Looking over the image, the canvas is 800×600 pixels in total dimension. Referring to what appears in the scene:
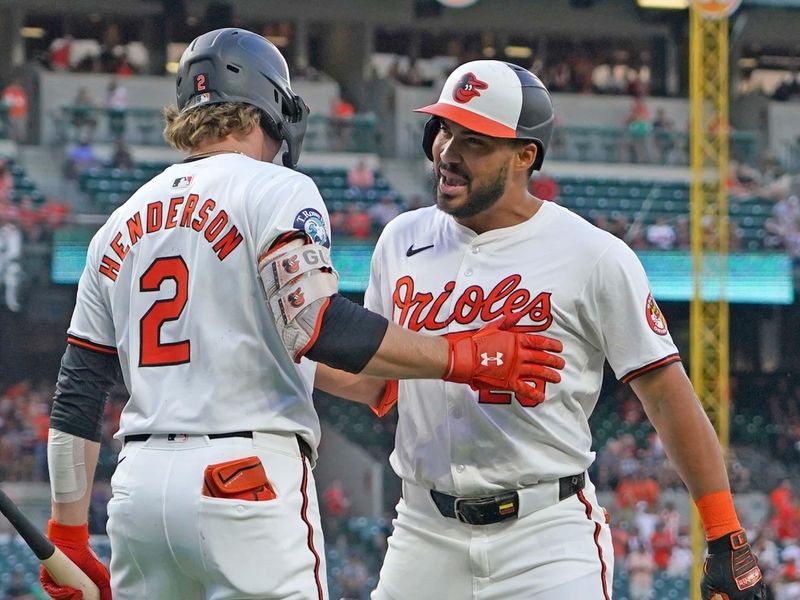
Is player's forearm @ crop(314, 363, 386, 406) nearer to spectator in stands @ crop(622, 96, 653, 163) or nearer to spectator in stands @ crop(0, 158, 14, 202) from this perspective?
spectator in stands @ crop(0, 158, 14, 202)

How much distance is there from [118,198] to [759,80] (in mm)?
13119

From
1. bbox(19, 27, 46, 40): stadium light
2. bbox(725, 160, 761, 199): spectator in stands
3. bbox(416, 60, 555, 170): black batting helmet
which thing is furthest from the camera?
bbox(19, 27, 46, 40): stadium light

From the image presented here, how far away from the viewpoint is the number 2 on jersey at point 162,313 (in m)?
3.26

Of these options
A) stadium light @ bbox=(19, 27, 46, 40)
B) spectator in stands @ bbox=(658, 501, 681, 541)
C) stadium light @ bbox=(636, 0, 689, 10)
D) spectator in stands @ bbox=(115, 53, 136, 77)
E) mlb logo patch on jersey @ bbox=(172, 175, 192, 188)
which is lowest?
spectator in stands @ bbox=(658, 501, 681, 541)

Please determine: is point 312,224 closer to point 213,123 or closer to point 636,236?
point 213,123

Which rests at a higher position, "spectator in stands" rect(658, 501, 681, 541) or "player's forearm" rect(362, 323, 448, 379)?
"player's forearm" rect(362, 323, 448, 379)

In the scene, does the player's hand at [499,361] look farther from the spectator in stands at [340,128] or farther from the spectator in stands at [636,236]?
the spectator in stands at [340,128]

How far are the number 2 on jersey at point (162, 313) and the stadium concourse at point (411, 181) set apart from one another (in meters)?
10.7

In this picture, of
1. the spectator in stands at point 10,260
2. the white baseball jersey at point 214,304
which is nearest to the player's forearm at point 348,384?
the white baseball jersey at point 214,304

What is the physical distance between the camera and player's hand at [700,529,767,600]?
373 cm

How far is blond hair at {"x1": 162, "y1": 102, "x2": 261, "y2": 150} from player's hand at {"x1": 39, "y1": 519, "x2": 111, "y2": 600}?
1.04 m

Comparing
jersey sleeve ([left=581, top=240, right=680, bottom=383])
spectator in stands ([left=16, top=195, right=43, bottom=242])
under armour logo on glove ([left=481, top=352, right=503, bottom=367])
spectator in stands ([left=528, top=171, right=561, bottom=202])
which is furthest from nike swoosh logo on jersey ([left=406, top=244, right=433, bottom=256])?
spectator in stands ([left=528, top=171, right=561, bottom=202])

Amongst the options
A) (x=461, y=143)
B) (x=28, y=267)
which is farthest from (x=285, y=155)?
(x=28, y=267)

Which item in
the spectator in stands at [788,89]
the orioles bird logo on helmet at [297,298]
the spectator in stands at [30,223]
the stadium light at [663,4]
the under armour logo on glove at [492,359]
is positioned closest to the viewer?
the orioles bird logo on helmet at [297,298]
